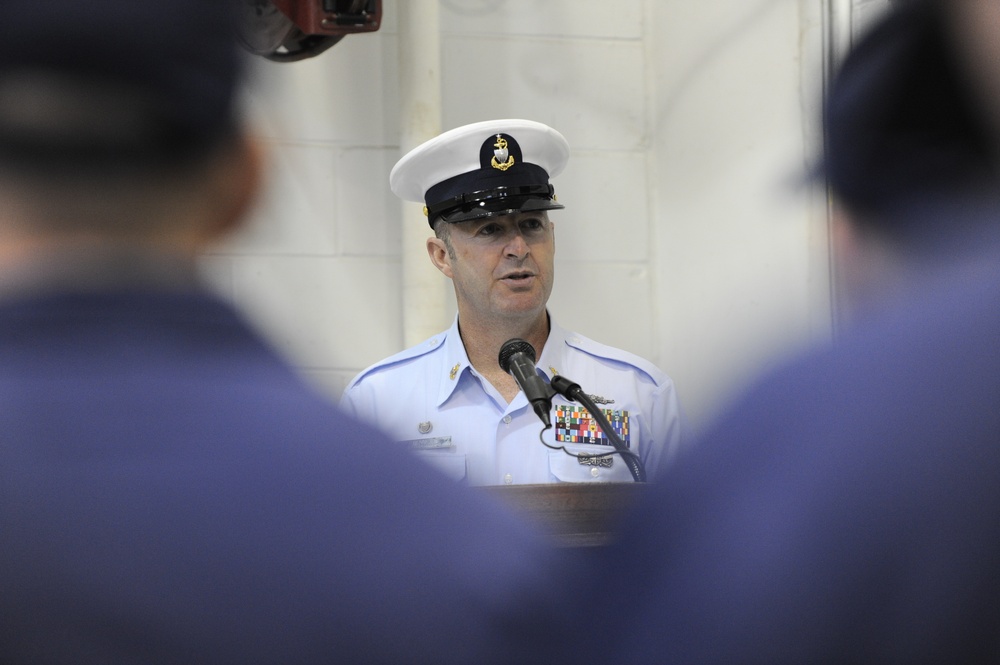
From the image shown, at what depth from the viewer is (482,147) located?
2.84 meters

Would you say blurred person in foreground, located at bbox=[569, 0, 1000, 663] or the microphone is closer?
blurred person in foreground, located at bbox=[569, 0, 1000, 663]

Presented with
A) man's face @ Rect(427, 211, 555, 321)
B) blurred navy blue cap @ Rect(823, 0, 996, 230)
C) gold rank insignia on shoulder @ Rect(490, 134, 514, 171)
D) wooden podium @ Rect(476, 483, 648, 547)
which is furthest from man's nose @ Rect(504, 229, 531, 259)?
blurred navy blue cap @ Rect(823, 0, 996, 230)

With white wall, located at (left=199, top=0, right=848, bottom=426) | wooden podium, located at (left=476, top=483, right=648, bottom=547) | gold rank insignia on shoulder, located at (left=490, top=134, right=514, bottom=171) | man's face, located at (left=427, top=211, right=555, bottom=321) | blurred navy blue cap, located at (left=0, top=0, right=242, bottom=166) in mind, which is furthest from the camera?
white wall, located at (left=199, top=0, right=848, bottom=426)

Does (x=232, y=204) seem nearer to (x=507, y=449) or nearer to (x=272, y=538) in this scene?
(x=272, y=538)

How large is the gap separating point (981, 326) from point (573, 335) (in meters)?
2.07

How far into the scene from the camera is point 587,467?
8.59ft

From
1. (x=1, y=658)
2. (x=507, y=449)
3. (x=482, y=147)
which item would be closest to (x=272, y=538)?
(x=1, y=658)

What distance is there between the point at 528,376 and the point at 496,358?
2.39 ft

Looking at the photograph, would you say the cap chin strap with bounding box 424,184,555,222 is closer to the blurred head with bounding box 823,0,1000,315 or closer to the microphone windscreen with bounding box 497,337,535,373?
the microphone windscreen with bounding box 497,337,535,373

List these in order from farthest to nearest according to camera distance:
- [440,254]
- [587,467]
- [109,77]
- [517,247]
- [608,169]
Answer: [608,169], [440,254], [517,247], [587,467], [109,77]

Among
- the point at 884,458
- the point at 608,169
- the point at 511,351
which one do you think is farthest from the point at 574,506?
the point at 608,169

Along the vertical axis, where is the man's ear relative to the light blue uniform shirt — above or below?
above

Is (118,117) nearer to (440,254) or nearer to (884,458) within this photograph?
(884,458)

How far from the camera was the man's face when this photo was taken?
8.89 ft
